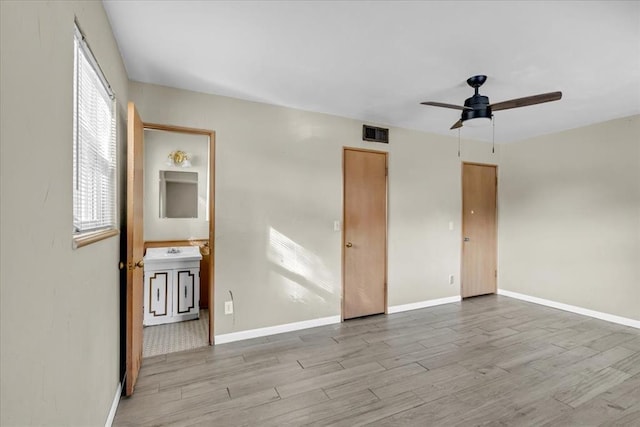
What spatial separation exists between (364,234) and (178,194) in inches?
102

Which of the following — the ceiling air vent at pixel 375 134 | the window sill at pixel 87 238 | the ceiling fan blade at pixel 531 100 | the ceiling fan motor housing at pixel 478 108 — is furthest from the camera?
the ceiling air vent at pixel 375 134

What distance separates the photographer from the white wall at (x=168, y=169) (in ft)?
13.0

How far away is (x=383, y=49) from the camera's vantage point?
2248mm

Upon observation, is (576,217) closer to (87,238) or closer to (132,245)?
(132,245)

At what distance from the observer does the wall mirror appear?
407 centimetres

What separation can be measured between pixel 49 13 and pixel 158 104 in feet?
6.40

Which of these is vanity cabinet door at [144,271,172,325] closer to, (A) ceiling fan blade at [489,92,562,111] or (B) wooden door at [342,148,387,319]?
(B) wooden door at [342,148,387,319]

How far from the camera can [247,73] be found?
8.64ft

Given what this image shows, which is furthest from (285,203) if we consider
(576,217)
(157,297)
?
(576,217)

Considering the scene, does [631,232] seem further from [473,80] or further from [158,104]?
[158,104]

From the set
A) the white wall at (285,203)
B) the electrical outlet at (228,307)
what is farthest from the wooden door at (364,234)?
the electrical outlet at (228,307)

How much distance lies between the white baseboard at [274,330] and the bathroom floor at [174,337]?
204 millimetres

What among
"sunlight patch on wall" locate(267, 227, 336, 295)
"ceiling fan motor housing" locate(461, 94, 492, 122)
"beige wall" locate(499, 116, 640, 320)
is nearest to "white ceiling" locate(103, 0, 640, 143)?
"ceiling fan motor housing" locate(461, 94, 492, 122)

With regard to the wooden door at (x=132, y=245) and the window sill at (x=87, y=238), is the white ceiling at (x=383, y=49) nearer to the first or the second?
the wooden door at (x=132, y=245)
